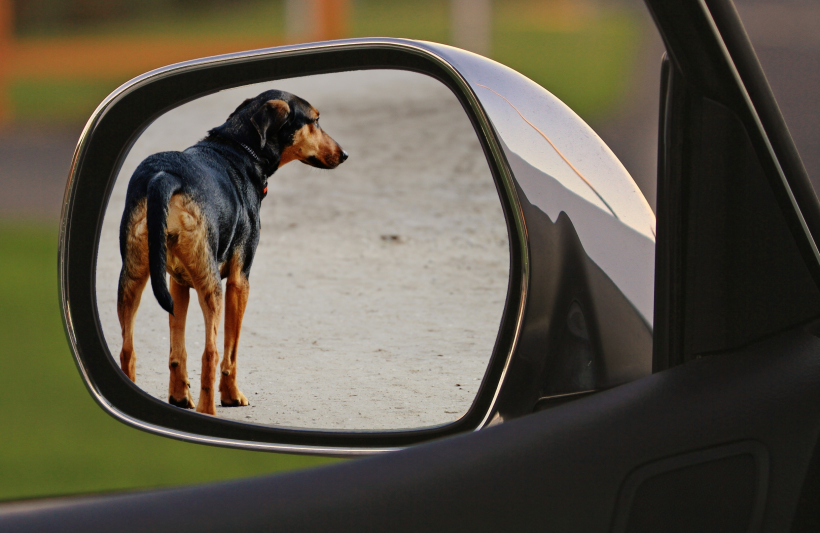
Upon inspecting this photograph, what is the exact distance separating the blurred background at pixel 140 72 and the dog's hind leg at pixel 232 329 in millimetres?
517

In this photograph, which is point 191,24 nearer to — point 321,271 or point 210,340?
point 321,271

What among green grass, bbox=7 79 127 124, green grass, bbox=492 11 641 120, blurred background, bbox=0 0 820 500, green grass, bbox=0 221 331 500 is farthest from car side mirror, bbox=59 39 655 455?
green grass, bbox=7 79 127 124

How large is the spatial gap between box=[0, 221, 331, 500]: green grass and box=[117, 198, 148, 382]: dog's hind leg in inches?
69.2

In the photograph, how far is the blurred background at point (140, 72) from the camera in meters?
1.08

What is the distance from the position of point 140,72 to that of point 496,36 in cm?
894

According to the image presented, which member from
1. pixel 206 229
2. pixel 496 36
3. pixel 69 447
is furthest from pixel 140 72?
pixel 206 229

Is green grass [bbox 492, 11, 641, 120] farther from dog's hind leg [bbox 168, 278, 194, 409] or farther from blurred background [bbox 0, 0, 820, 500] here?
dog's hind leg [bbox 168, 278, 194, 409]

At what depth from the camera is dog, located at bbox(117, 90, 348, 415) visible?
1026mm

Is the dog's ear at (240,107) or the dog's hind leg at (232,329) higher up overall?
the dog's ear at (240,107)

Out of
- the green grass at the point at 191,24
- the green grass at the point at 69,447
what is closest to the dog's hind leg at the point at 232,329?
the green grass at the point at 69,447

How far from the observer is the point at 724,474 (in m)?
0.87

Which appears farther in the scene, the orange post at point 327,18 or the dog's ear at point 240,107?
the orange post at point 327,18

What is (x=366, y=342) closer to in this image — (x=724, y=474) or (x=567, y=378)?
(x=567, y=378)

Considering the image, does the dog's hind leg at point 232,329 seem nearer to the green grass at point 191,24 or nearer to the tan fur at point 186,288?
the tan fur at point 186,288
